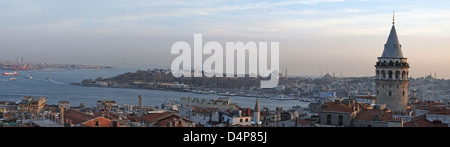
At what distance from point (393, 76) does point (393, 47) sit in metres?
0.72

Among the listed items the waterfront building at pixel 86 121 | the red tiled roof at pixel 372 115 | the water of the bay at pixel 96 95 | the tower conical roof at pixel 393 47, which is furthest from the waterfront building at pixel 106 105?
the red tiled roof at pixel 372 115

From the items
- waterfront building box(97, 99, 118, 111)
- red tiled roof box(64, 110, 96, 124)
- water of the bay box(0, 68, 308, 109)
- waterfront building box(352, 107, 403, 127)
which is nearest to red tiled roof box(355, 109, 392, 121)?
waterfront building box(352, 107, 403, 127)

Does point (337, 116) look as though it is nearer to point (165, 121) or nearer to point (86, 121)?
point (165, 121)

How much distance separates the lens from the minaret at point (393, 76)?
13195 millimetres

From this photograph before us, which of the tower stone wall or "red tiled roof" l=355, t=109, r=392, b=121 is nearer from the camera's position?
"red tiled roof" l=355, t=109, r=392, b=121

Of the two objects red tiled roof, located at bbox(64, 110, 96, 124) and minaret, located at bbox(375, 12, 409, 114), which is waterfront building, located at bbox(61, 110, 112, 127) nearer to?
red tiled roof, located at bbox(64, 110, 96, 124)

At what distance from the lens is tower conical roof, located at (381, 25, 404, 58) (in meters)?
13.3

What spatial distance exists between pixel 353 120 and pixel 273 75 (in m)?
85.8

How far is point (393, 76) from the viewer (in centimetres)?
1322
